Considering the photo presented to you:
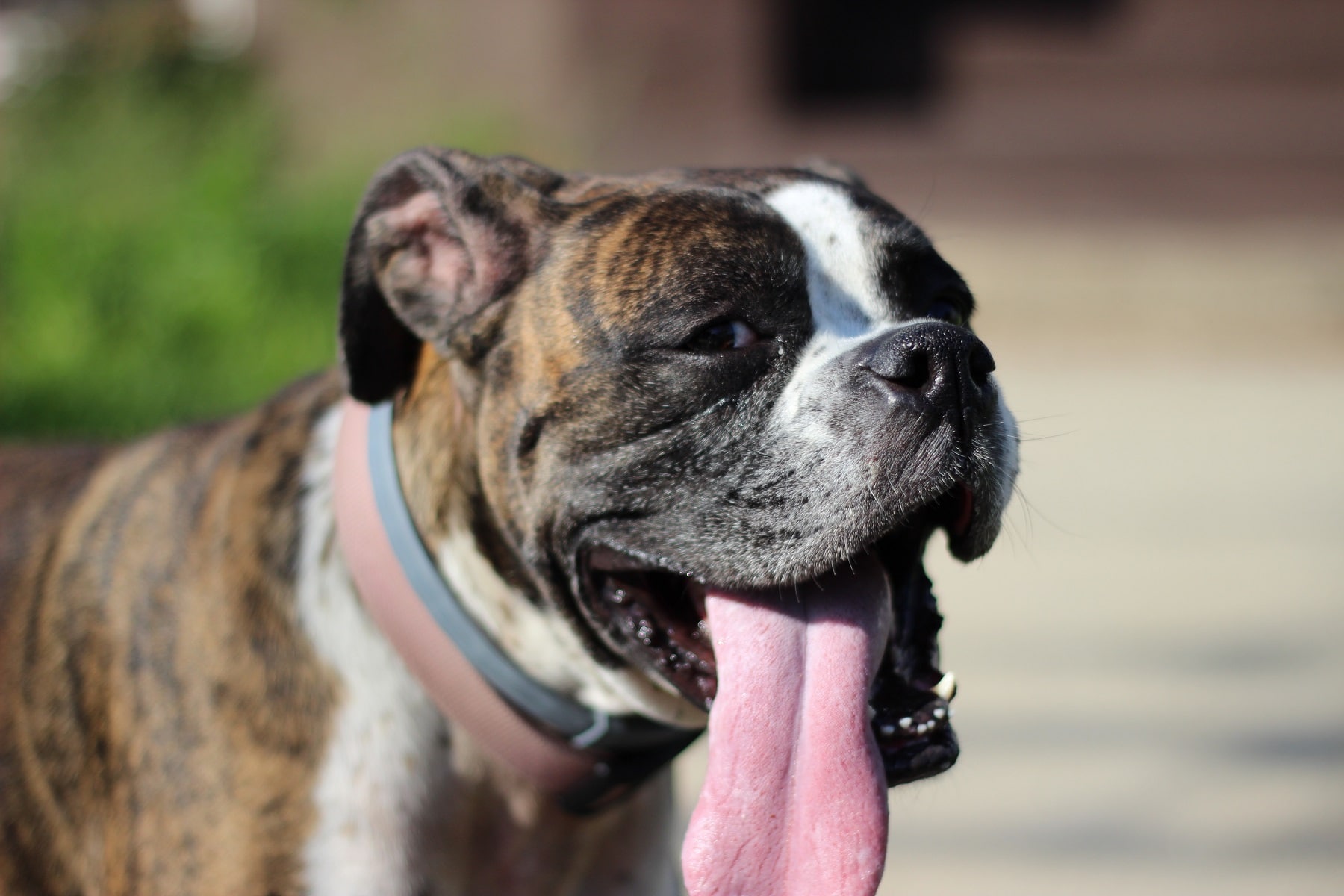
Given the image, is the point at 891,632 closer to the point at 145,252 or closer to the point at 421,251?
the point at 421,251

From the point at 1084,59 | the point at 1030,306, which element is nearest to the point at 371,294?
the point at 1030,306

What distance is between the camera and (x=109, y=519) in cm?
266

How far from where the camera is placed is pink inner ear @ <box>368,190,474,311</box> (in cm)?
253

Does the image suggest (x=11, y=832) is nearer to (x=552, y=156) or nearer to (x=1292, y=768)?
(x=1292, y=768)

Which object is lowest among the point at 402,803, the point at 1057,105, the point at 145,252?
the point at 1057,105

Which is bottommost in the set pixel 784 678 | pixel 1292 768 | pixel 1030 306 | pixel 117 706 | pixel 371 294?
pixel 1030 306

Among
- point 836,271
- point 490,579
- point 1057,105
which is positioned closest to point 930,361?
point 836,271

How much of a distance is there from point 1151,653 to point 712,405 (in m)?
3.22

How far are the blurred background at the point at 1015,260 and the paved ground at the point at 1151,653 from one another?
16mm

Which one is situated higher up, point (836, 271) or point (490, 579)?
point (836, 271)

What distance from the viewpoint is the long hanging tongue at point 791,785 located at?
6.95 ft

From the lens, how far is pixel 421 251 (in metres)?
2.57

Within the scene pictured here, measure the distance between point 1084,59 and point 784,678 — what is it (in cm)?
1034

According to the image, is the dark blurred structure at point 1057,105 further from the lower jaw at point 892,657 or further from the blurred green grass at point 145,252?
the lower jaw at point 892,657
